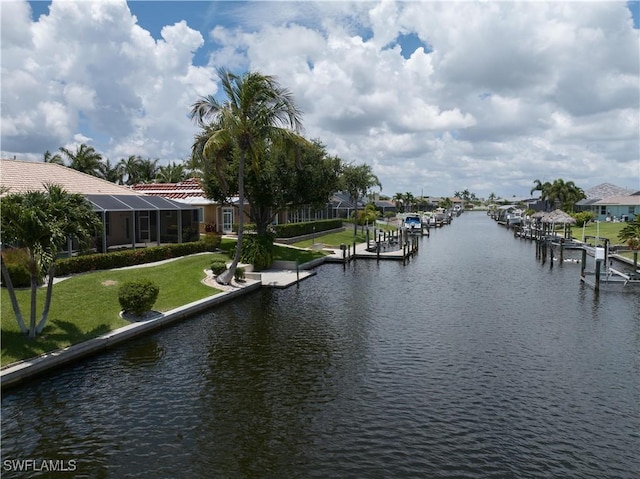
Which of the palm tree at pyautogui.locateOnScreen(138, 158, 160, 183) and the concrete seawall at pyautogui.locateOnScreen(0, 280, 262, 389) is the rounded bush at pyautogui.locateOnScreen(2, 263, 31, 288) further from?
the palm tree at pyautogui.locateOnScreen(138, 158, 160, 183)

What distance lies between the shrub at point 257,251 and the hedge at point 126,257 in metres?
4.05

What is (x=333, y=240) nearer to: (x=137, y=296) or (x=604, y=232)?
(x=604, y=232)

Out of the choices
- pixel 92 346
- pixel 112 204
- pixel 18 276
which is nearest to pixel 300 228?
pixel 112 204

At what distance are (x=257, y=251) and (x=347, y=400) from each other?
73.5ft

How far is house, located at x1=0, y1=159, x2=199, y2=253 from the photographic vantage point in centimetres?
3153

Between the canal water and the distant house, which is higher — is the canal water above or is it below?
below

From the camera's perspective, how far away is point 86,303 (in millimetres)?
21156

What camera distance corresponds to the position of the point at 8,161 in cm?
3378

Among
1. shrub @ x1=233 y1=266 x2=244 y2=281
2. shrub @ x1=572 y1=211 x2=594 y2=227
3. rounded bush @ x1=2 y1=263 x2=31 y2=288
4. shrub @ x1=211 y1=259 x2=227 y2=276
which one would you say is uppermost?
shrub @ x1=572 y1=211 x2=594 y2=227

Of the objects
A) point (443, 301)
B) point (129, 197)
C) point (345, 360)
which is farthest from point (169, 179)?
point (345, 360)

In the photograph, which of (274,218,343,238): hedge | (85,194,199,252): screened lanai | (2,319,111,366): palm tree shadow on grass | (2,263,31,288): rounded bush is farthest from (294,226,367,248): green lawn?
(2,319,111,366): palm tree shadow on grass

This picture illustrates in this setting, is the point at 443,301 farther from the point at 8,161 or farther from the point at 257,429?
the point at 8,161

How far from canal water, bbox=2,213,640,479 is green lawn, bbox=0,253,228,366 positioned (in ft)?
4.96

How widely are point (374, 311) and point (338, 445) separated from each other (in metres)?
14.1
